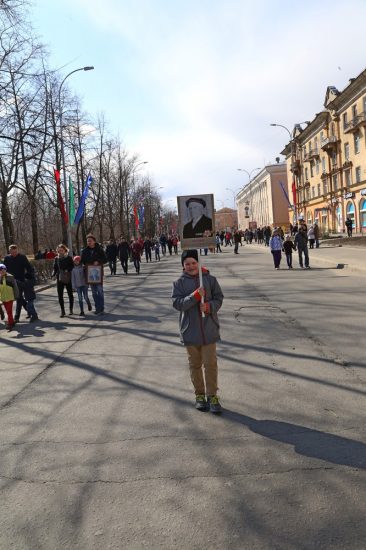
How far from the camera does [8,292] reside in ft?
36.4

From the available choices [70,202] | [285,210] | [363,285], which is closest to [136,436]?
[363,285]

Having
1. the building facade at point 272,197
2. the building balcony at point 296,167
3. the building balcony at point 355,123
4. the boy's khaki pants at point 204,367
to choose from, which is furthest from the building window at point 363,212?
the boy's khaki pants at point 204,367

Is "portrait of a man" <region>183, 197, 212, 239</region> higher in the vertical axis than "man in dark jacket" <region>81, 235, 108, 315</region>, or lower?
higher

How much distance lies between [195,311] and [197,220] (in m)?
1.91

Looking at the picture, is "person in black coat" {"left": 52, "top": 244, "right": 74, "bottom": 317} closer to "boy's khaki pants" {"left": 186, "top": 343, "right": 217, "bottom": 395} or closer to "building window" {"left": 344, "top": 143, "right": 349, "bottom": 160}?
"boy's khaki pants" {"left": 186, "top": 343, "right": 217, "bottom": 395}

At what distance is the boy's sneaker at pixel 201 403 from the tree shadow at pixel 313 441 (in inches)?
13.1

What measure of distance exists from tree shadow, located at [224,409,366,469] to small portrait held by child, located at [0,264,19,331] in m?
7.62

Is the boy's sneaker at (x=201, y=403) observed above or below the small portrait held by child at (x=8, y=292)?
below

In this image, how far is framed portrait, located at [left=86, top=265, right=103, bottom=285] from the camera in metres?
12.2

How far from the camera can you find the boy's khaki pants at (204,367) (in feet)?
16.4

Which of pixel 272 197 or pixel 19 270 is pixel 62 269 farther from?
pixel 272 197

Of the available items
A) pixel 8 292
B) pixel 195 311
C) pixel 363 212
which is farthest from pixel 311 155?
pixel 195 311

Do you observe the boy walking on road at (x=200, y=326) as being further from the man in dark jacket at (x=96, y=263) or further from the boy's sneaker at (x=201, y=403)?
the man in dark jacket at (x=96, y=263)

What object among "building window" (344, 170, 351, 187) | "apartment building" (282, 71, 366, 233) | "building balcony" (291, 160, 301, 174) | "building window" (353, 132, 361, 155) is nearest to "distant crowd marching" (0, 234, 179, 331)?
"apartment building" (282, 71, 366, 233)
